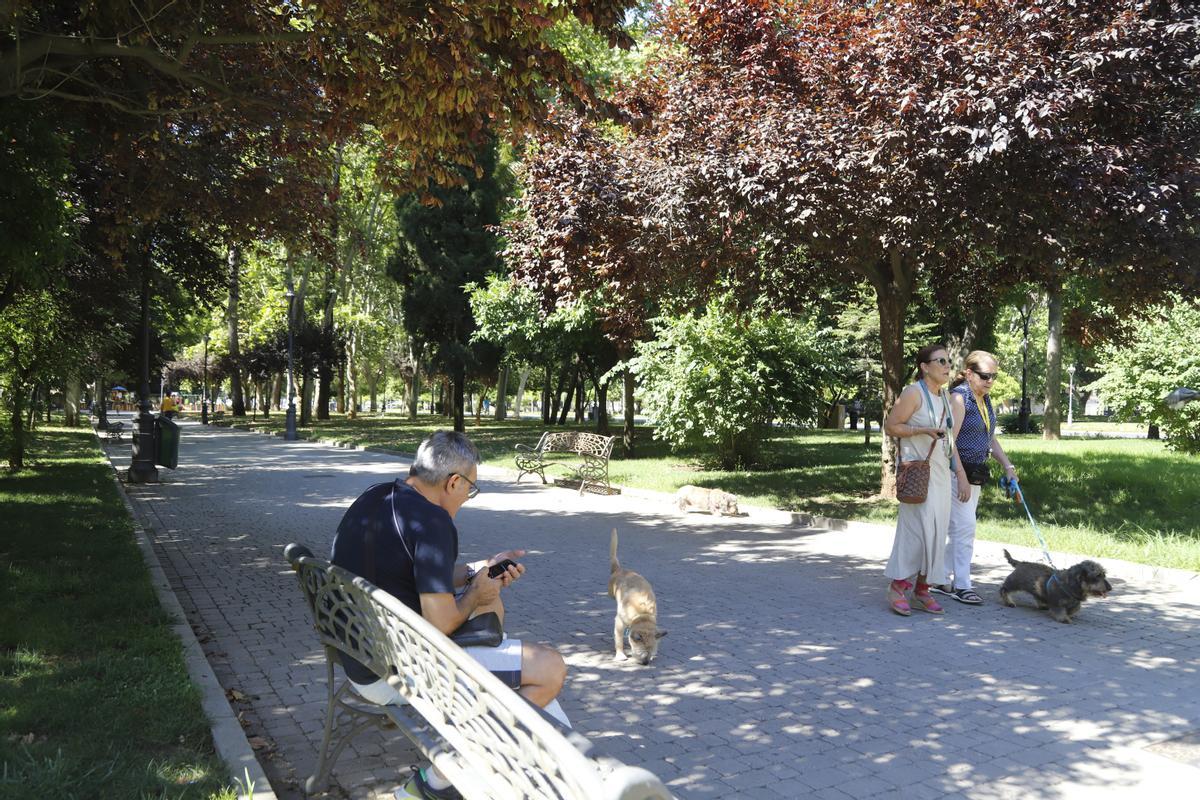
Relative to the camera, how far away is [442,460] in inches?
124

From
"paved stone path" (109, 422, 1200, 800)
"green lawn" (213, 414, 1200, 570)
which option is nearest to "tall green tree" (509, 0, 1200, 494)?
"green lawn" (213, 414, 1200, 570)

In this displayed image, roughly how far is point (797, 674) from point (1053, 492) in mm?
9604

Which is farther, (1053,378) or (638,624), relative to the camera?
(1053,378)

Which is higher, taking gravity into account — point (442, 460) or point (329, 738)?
point (442, 460)

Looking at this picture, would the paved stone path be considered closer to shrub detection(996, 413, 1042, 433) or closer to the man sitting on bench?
the man sitting on bench

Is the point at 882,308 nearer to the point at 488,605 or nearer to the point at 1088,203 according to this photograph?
the point at 1088,203

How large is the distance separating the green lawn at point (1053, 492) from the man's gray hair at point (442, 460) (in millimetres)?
7753

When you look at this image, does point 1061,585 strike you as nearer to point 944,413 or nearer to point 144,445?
point 944,413

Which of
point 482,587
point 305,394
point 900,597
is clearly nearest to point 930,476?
point 900,597

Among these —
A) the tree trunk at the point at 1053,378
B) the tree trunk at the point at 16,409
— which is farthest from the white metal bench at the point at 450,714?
the tree trunk at the point at 1053,378

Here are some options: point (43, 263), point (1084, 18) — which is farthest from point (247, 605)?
point (1084, 18)

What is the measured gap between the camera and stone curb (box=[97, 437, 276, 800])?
3344 millimetres

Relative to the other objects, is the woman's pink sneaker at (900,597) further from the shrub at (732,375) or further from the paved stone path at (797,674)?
the shrub at (732,375)

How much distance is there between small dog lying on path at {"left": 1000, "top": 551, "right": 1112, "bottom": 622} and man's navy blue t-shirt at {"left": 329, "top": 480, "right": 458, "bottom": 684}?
518cm
